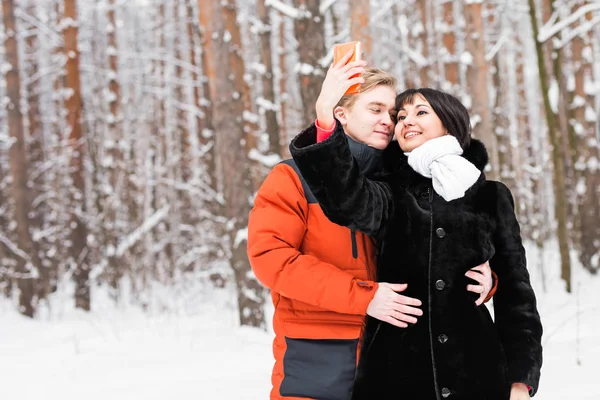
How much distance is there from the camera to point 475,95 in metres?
8.24

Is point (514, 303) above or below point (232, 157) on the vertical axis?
below

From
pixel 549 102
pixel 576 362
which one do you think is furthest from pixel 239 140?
pixel 576 362

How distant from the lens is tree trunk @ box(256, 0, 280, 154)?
10.9 metres

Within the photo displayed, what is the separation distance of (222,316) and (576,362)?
566 cm

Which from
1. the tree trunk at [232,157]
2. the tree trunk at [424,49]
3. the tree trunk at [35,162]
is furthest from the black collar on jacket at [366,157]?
the tree trunk at [35,162]

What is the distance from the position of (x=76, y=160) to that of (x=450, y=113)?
10215 millimetres

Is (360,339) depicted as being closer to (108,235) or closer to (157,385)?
(157,385)

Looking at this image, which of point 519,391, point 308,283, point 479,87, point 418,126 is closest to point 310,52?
point 479,87

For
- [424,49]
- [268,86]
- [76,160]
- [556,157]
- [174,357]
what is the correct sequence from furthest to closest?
[424,49]
[268,86]
[76,160]
[556,157]
[174,357]

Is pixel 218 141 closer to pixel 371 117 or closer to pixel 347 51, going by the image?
pixel 371 117

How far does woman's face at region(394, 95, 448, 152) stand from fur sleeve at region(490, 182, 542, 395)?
0.29m

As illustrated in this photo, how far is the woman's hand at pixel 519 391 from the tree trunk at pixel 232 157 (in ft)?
17.6

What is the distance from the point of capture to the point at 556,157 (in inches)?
313

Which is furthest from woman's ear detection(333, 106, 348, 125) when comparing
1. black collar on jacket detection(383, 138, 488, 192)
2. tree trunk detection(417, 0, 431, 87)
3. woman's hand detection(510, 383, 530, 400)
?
tree trunk detection(417, 0, 431, 87)
